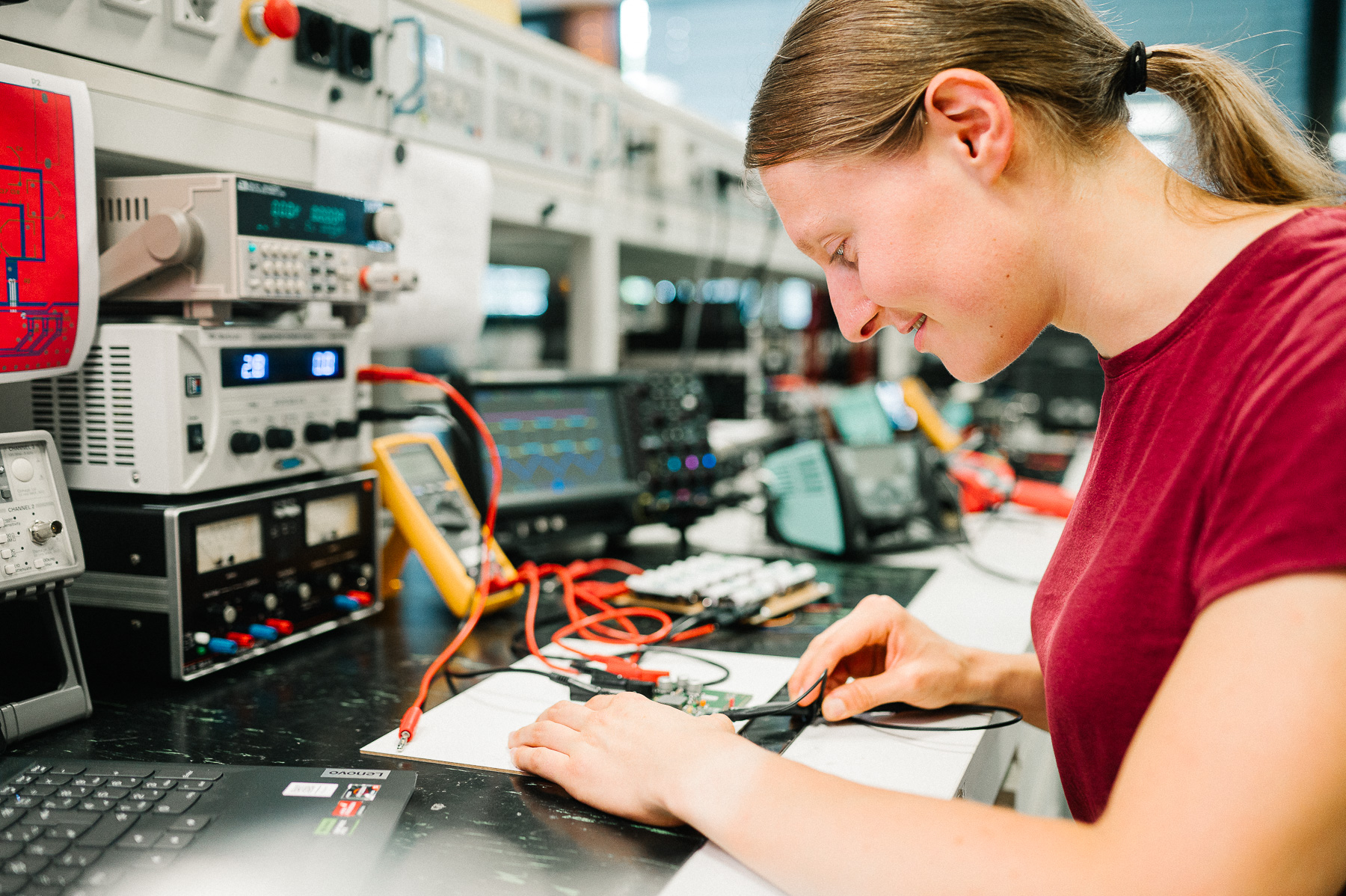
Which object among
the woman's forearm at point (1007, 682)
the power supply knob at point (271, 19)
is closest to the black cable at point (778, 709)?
the woman's forearm at point (1007, 682)

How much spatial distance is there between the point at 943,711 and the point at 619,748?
361mm

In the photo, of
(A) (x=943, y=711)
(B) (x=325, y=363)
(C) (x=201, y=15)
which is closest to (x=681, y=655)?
(A) (x=943, y=711)

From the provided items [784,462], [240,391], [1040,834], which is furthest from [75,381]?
[784,462]

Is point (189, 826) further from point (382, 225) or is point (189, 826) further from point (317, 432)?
point (382, 225)

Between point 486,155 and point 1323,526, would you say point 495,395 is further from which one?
point 1323,526

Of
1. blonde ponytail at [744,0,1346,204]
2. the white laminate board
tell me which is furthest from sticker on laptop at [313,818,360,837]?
blonde ponytail at [744,0,1346,204]

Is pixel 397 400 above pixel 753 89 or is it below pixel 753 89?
below

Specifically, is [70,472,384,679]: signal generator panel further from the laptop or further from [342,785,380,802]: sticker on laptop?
[342,785,380,802]: sticker on laptop

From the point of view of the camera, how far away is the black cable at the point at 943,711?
844 mm

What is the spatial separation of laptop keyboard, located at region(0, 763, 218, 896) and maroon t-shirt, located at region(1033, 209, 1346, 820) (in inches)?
24.1

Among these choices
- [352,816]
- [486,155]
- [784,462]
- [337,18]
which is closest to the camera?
[352,816]

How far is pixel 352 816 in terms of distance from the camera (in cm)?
63

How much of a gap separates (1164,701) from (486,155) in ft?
4.49

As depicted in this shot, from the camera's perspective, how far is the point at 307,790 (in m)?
0.66
